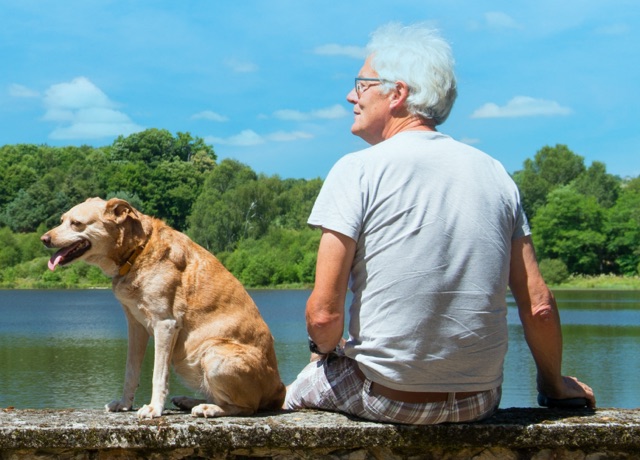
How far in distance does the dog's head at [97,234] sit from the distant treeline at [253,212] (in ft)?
243

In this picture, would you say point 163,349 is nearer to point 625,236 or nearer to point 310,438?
point 310,438

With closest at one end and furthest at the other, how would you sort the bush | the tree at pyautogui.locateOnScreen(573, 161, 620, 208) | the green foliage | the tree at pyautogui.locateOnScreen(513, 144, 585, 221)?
the green foliage, the bush, the tree at pyautogui.locateOnScreen(573, 161, 620, 208), the tree at pyautogui.locateOnScreen(513, 144, 585, 221)

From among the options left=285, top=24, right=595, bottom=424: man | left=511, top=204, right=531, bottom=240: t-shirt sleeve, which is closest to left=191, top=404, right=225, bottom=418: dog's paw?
left=285, top=24, right=595, bottom=424: man

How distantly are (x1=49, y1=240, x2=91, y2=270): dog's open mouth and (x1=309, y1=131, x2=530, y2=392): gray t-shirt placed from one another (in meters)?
1.41

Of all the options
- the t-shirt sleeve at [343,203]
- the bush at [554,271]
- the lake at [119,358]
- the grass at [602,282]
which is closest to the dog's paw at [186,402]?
the t-shirt sleeve at [343,203]

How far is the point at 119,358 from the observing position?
80.3ft

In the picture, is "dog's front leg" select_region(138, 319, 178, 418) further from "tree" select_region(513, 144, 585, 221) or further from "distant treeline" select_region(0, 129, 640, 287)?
"tree" select_region(513, 144, 585, 221)

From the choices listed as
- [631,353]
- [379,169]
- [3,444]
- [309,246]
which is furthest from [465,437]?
[309,246]

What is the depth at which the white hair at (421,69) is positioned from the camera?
11.5 ft

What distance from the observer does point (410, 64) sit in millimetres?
3500

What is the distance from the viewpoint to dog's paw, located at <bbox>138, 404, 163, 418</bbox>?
3.80m

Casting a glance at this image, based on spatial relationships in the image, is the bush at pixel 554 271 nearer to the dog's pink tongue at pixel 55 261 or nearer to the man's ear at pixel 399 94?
the dog's pink tongue at pixel 55 261

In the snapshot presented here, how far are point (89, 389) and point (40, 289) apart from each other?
70.0 meters

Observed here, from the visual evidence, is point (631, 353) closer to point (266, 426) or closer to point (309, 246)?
point (266, 426)
